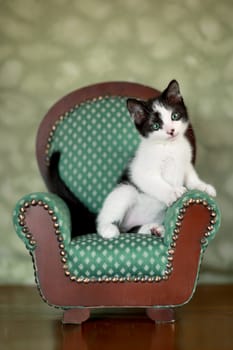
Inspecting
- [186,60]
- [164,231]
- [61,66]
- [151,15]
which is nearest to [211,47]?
[186,60]

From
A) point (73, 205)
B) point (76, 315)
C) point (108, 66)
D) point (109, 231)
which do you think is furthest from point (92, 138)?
point (76, 315)

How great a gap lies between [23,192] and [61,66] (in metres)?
0.74

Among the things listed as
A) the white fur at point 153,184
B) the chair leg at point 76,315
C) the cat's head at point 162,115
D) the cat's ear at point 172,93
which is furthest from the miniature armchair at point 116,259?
the cat's ear at point 172,93

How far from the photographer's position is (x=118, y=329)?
2.26m

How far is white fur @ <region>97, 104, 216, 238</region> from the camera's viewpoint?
2451 millimetres

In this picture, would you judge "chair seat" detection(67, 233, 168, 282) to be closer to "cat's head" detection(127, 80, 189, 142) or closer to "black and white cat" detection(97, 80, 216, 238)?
"black and white cat" detection(97, 80, 216, 238)

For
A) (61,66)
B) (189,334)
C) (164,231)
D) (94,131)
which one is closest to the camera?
(189,334)

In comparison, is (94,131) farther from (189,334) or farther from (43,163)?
(189,334)

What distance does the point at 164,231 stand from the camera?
239 cm

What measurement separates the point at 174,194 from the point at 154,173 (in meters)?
0.18

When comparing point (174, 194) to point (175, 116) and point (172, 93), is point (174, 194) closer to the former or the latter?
point (175, 116)

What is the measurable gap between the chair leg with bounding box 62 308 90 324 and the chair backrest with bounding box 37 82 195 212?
0.65 m

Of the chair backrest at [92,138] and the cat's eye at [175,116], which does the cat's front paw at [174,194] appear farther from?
the chair backrest at [92,138]

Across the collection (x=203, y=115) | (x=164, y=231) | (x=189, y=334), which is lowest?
(x=189, y=334)
